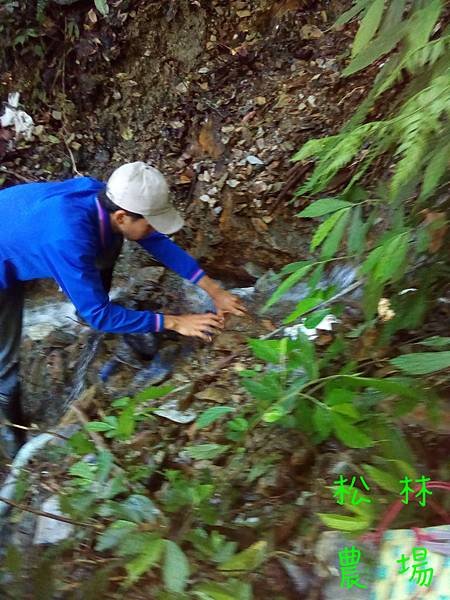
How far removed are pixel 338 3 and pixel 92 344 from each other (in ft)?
7.12

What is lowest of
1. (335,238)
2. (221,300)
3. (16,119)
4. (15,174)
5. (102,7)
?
(335,238)

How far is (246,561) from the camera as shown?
4.16ft

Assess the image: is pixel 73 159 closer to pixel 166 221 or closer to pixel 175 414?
pixel 166 221

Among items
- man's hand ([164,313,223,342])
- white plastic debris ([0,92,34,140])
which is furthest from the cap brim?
white plastic debris ([0,92,34,140])

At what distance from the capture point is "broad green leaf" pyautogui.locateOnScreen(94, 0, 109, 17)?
298cm

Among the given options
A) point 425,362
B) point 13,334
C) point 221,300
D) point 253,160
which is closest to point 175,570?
point 425,362

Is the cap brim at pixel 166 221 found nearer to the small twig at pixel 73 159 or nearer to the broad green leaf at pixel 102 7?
the small twig at pixel 73 159

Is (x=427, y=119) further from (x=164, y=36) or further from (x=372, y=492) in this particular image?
(x=164, y=36)

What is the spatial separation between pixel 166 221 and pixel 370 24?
1025mm

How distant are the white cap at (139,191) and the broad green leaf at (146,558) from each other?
1.17 m

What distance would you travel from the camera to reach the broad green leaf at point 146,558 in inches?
45.8

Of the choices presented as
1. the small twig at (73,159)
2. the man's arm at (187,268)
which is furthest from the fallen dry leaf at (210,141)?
the man's arm at (187,268)

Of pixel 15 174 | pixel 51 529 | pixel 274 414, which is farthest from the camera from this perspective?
pixel 15 174

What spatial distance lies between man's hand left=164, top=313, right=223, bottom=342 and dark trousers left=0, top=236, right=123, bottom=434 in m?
0.38
